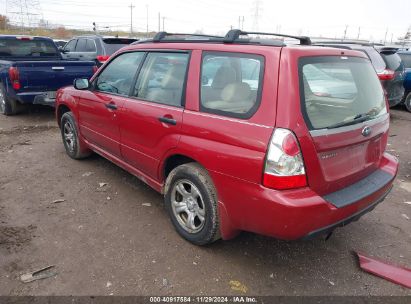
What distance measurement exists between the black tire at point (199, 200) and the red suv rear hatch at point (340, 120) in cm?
83

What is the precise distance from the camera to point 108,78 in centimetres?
442

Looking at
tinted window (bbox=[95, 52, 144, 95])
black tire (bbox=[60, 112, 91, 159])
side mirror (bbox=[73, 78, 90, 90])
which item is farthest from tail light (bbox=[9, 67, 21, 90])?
tinted window (bbox=[95, 52, 144, 95])

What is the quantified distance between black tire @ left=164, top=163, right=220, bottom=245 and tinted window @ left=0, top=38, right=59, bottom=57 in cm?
775

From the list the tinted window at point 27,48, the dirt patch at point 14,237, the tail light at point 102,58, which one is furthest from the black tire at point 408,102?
the dirt patch at point 14,237

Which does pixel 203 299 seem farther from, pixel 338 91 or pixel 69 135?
pixel 69 135

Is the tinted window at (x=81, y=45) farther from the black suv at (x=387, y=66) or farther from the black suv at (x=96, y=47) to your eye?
the black suv at (x=387, y=66)

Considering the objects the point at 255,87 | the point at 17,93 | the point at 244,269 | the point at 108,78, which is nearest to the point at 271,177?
the point at 255,87

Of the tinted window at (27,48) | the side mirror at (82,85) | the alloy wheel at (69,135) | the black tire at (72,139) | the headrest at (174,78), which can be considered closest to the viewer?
the headrest at (174,78)

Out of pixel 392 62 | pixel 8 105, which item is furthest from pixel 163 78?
pixel 392 62

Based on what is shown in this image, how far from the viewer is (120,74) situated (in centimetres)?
420

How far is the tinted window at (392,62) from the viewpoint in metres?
8.55

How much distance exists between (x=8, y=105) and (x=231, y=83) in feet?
23.3

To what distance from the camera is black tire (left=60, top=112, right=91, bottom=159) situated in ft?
17.1

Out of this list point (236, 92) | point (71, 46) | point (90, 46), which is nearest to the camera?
point (236, 92)
